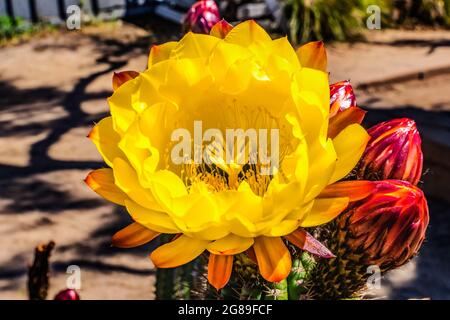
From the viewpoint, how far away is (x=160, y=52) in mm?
583

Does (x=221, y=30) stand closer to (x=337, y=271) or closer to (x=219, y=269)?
(x=219, y=269)

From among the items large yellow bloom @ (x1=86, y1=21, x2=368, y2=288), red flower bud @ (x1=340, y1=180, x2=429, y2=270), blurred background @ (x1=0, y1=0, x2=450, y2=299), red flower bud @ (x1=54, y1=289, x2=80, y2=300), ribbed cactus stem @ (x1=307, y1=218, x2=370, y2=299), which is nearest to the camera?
large yellow bloom @ (x1=86, y1=21, x2=368, y2=288)

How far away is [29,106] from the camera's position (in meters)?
6.42

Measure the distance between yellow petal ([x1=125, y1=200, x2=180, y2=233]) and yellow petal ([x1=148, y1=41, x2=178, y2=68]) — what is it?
119 mm

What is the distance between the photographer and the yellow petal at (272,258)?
0.51 m

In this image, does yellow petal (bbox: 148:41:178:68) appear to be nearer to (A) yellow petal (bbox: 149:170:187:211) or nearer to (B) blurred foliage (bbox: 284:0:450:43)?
(A) yellow petal (bbox: 149:170:187:211)

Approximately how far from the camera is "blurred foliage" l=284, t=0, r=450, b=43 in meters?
8.22

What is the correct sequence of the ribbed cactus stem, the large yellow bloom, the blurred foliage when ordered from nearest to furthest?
the large yellow bloom, the ribbed cactus stem, the blurred foliage

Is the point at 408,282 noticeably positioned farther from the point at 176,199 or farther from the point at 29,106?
the point at 29,106

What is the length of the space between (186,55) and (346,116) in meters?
0.14

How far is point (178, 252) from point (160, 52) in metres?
0.17

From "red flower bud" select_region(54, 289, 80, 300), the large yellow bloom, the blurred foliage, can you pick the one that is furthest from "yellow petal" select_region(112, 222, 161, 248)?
the blurred foliage

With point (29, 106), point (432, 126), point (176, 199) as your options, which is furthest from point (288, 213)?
point (29, 106)

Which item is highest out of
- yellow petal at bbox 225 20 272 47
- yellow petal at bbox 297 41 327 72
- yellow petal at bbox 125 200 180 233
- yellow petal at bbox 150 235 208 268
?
yellow petal at bbox 225 20 272 47
